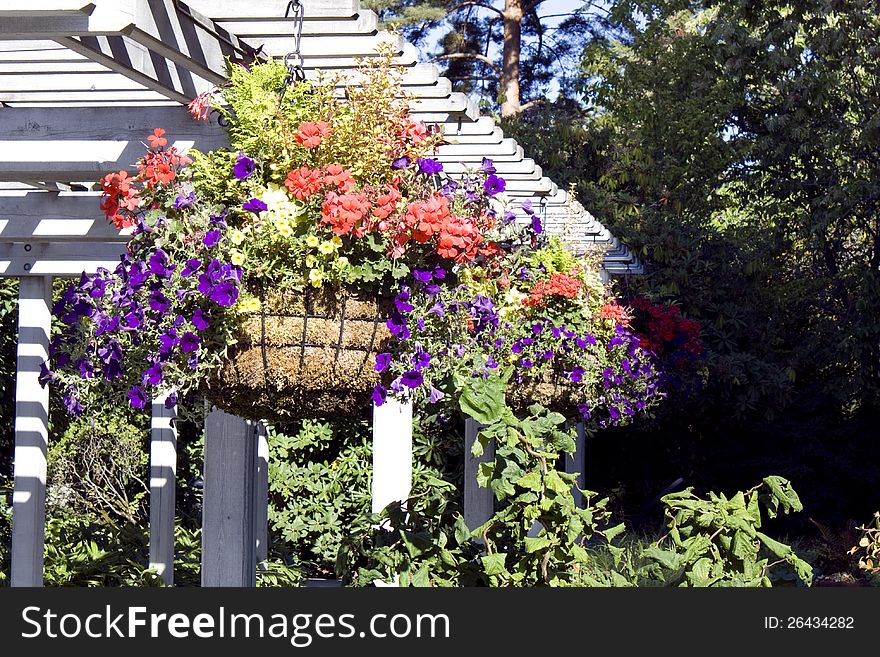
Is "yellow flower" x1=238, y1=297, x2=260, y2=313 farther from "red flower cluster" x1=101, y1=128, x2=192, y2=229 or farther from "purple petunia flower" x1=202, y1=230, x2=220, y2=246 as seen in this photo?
"red flower cluster" x1=101, y1=128, x2=192, y2=229

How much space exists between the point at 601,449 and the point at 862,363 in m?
2.45

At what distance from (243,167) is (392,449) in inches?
53.0

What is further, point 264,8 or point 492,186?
point 492,186

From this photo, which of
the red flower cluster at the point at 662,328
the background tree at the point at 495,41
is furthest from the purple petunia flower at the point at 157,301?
the background tree at the point at 495,41

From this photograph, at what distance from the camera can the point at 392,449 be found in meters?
3.51

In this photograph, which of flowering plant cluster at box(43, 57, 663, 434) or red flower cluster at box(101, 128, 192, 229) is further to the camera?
red flower cluster at box(101, 128, 192, 229)

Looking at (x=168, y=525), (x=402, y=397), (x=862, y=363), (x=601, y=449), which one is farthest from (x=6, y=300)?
(x=862, y=363)

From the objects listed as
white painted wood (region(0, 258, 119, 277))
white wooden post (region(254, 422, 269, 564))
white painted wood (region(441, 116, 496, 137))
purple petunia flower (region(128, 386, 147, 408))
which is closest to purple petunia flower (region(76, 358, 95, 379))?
purple petunia flower (region(128, 386, 147, 408))

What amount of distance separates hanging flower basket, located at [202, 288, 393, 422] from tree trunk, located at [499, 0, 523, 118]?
41.5ft

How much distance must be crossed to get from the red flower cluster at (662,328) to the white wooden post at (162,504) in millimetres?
2512

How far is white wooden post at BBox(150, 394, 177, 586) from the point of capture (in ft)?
17.1

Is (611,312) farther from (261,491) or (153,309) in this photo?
(153,309)

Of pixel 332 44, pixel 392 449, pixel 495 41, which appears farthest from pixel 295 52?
pixel 495 41

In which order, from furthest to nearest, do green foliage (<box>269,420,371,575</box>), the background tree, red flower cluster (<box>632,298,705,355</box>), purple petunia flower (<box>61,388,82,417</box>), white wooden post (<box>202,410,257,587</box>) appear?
1. the background tree
2. green foliage (<box>269,420,371,575</box>)
3. red flower cluster (<box>632,298,705,355</box>)
4. white wooden post (<box>202,410,257,587</box>)
5. purple petunia flower (<box>61,388,82,417</box>)
